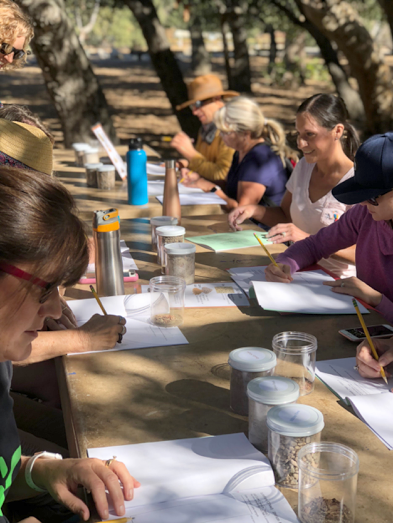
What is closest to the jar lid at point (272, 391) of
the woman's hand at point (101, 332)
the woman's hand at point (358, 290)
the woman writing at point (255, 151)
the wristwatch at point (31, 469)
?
the wristwatch at point (31, 469)

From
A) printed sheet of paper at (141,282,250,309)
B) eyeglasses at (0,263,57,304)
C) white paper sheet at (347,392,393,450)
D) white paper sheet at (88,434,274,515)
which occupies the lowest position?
printed sheet of paper at (141,282,250,309)

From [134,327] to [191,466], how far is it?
2.59 ft

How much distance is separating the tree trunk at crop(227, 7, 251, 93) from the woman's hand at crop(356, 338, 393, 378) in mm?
12621

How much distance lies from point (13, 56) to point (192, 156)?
6.36ft

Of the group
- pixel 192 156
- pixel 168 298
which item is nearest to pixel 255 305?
pixel 168 298

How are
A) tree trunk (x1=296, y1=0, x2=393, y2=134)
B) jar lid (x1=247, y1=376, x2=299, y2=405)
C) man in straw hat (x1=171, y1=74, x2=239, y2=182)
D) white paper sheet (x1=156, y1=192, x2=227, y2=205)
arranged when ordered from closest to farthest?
jar lid (x1=247, y1=376, x2=299, y2=405), white paper sheet (x1=156, y1=192, x2=227, y2=205), man in straw hat (x1=171, y1=74, x2=239, y2=182), tree trunk (x1=296, y1=0, x2=393, y2=134)

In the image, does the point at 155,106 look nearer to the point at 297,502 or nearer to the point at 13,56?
the point at 13,56

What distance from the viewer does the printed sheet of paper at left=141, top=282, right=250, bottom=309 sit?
2.21 metres

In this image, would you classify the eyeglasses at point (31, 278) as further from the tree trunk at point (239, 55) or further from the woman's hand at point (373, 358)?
the tree trunk at point (239, 55)

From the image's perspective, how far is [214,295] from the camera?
7.50 feet

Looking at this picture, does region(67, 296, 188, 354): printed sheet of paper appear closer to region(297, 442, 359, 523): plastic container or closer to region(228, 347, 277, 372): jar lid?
region(228, 347, 277, 372): jar lid

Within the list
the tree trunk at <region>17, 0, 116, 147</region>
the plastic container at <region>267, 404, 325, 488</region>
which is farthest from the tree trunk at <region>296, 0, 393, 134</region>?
the plastic container at <region>267, 404, 325, 488</region>

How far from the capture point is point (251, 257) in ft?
9.13

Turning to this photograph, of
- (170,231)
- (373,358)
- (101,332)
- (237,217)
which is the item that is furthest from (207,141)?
(373,358)
